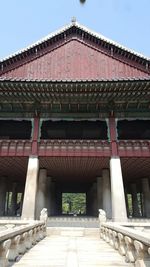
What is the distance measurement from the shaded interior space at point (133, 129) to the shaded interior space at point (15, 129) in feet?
31.6

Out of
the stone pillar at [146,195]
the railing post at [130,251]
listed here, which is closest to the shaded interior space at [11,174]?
the stone pillar at [146,195]

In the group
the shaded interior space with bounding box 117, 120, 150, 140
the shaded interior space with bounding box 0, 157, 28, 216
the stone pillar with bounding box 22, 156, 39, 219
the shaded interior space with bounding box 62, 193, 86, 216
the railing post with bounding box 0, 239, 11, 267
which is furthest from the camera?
the shaded interior space with bounding box 62, 193, 86, 216

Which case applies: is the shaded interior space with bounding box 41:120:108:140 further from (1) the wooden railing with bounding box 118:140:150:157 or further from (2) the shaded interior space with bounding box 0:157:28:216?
(1) the wooden railing with bounding box 118:140:150:157

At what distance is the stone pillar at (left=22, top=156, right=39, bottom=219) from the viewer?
49.9 ft

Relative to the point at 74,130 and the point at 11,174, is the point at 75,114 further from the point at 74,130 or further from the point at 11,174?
the point at 11,174

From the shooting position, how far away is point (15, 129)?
2223 cm

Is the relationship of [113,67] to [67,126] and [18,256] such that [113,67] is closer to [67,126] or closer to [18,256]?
[67,126]

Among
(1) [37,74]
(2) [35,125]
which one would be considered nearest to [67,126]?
(2) [35,125]

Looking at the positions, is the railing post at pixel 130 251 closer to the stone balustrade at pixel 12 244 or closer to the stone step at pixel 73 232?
the stone balustrade at pixel 12 244

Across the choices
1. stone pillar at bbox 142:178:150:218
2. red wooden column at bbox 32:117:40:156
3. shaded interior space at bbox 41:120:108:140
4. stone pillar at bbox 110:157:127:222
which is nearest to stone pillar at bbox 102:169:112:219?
stone pillar at bbox 110:157:127:222

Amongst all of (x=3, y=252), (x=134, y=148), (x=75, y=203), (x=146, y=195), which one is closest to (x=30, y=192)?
(x=134, y=148)

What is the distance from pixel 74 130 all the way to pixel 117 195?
883cm

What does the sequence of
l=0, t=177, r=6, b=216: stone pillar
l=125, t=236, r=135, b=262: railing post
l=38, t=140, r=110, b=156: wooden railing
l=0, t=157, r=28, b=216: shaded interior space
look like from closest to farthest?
1. l=125, t=236, r=135, b=262: railing post
2. l=38, t=140, r=110, b=156: wooden railing
3. l=0, t=157, r=28, b=216: shaded interior space
4. l=0, t=177, r=6, b=216: stone pillar

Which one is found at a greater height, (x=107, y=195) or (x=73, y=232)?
(x=107, y=195)
